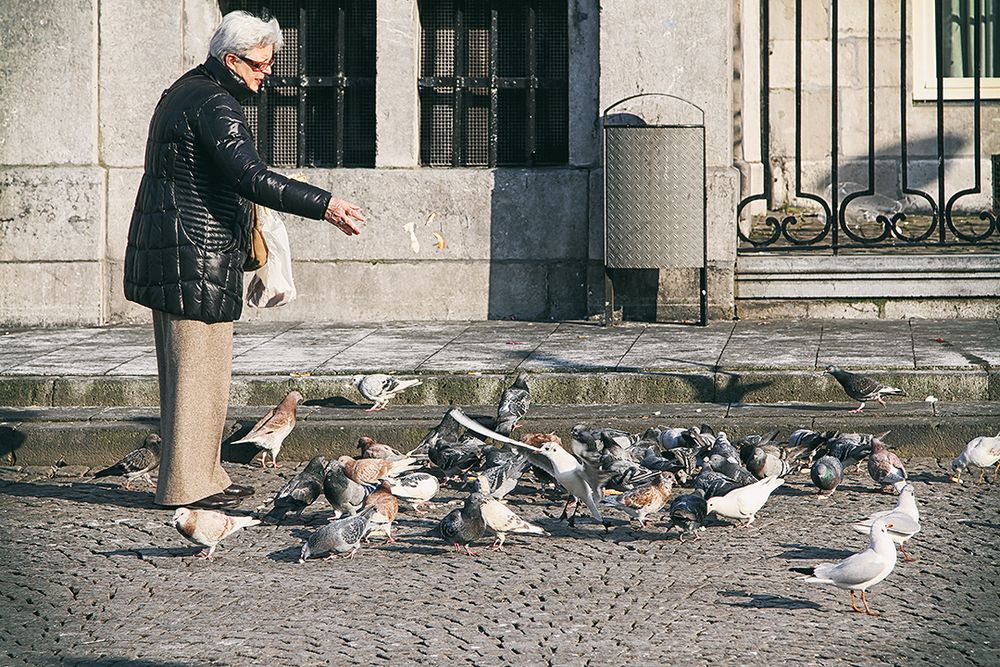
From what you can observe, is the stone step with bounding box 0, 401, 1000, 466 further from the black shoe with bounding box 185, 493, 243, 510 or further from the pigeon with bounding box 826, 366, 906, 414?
the black shoe with bounding box 185, 493, 243, 510

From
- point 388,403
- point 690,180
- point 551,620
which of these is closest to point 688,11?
point 690,180

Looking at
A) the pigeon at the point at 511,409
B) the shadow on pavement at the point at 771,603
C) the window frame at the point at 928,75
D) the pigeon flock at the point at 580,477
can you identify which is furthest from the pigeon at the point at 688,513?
the window frame at the point at 928,75

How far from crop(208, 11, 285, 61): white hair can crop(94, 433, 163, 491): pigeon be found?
2107 mm

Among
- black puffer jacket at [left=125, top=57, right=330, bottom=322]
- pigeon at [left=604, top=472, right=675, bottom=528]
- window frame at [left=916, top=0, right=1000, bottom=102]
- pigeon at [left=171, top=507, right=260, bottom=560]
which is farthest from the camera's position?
window frame at [left=916, top=0, right=1000, bottom=102]

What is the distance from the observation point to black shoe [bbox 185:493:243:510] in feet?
23.8

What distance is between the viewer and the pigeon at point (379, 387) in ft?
29.6

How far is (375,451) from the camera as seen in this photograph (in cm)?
785

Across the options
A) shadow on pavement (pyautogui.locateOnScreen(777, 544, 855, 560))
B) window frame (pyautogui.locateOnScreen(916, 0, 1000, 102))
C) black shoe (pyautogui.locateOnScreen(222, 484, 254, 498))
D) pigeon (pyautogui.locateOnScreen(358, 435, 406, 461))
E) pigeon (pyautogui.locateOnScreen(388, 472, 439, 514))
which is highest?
window frame (pyautogui.locateOnScreen(916, 0, 1000, 102))

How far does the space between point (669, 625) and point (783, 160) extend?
12514 mm

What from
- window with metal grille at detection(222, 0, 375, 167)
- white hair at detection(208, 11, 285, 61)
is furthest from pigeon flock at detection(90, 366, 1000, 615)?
window with metal grille at detection(222, 0, 375, 167)

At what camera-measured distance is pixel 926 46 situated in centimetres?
1756

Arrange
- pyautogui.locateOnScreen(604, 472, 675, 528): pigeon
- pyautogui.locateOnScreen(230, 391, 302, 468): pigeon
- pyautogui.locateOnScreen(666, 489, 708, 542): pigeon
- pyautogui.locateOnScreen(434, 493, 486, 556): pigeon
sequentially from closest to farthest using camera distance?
pyautogui.locateOnScreen(434, 493, 486, 556): pigeon, pyautogui.locateOnScreen(666, 489, 708, 542): pigeon, pyautogui.locateOnScreen(604, 472, 675, 528): pigeon, pyautogui.locateOnScreen(230, 391, 302, 468): pigeon

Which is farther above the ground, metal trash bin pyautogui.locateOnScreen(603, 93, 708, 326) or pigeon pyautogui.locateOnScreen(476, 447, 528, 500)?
metal trash bin pyautogui.locateOnScreen(603, 93, 708, 326)

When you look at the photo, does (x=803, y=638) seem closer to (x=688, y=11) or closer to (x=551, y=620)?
(x=551, y=620)
